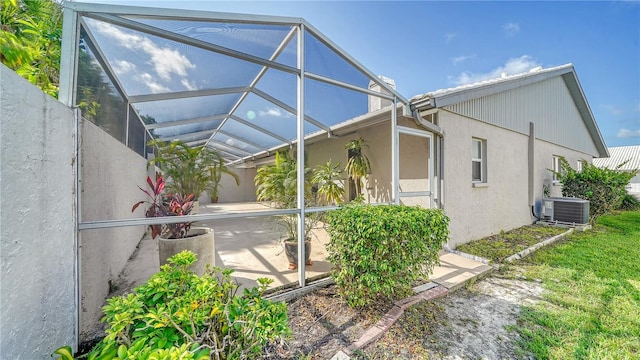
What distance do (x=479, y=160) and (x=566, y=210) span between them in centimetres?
460

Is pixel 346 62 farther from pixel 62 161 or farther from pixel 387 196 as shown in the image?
pixel 62 161

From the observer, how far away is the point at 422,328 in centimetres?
272

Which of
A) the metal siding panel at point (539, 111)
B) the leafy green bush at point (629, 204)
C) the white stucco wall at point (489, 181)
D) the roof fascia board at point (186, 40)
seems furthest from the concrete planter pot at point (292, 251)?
the leafy green bush at point (629, 204)

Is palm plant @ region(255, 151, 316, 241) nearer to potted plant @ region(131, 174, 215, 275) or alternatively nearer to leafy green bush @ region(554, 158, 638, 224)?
potted plant @ region(131, 174, 215, 275)

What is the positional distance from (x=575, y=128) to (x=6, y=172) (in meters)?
16.9

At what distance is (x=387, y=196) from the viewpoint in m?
5.66

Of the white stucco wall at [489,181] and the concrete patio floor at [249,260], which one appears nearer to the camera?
the concrete patio floor at [249,260]

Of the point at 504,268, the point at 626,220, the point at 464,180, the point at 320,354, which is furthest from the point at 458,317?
the point at 626,220

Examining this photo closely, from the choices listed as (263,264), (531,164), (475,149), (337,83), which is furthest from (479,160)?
(263,264)

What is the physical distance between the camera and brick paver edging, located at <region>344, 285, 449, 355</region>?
95.1 inches

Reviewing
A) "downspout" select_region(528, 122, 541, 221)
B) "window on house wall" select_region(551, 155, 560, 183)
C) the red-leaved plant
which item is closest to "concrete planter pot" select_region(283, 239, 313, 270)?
the red-leaved plant

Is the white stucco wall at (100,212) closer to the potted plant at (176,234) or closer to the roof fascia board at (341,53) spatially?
the potted plant at (176,234)

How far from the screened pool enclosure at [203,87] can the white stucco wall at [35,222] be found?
320mm

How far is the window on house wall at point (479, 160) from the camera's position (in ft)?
21.4
